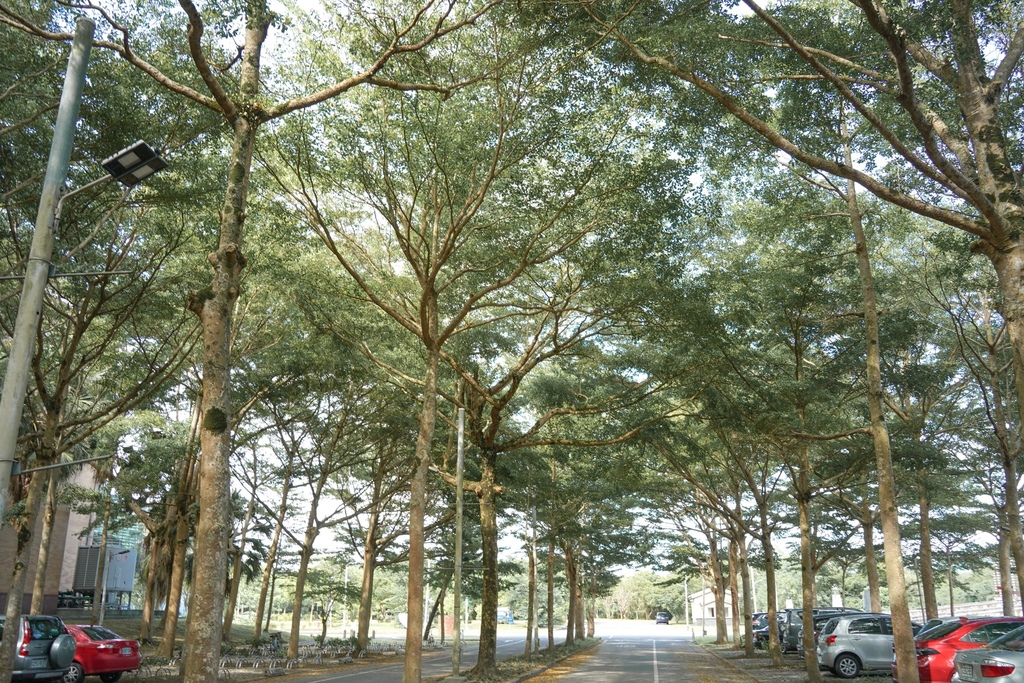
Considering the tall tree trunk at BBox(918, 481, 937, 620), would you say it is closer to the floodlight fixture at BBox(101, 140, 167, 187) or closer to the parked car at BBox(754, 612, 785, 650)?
the parked car at BBox(754, 612, 785, 650)

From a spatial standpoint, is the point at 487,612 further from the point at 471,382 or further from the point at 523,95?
the point at 523,95

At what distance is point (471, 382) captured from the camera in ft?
60.8

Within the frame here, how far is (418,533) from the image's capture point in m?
13.9

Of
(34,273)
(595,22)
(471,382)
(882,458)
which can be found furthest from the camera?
(471,382)

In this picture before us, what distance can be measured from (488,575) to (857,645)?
9.45m

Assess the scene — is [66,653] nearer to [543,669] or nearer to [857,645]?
[543,669]

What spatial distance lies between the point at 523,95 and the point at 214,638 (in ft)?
33.1

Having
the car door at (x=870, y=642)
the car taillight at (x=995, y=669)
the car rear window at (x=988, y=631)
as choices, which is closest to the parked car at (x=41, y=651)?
the car taillight at (x=995, y=669)

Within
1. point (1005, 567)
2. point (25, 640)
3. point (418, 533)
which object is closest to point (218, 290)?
point (418, 533)

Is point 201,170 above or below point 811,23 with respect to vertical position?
below

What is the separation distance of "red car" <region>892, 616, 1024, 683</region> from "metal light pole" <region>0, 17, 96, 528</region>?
14.4 meters

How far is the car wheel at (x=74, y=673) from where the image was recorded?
608 inches

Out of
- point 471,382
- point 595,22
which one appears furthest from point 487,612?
point 595,22

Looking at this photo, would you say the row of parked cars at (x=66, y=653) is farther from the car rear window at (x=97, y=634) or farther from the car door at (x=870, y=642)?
the car door at (x=870, y=642)
